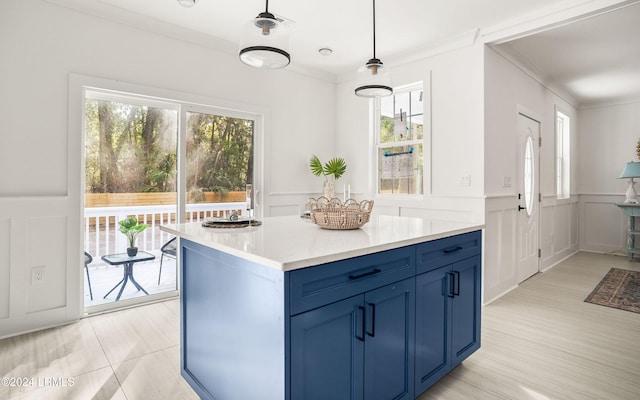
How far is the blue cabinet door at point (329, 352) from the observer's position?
1.23m

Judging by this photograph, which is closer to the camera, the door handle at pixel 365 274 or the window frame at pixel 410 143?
the door handle at pixel 365 274

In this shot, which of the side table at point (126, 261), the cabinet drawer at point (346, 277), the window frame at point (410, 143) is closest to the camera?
the cabinet drawer at point (346, 277)

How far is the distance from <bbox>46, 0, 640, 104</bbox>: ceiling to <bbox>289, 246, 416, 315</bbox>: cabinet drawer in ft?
7.44

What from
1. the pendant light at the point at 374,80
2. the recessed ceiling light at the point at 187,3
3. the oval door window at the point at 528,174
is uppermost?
the recessed ceiling light at the point at 187,3

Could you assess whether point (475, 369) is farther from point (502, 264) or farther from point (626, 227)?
point (626, 227)

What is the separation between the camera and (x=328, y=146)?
482cm

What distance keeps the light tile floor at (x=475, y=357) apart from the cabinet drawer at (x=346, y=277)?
0.85 m

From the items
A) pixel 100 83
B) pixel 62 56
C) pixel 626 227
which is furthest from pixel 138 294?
pixel 626 227

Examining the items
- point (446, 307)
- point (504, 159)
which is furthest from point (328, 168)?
point (446, 307)

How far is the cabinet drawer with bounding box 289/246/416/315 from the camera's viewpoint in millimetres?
1223

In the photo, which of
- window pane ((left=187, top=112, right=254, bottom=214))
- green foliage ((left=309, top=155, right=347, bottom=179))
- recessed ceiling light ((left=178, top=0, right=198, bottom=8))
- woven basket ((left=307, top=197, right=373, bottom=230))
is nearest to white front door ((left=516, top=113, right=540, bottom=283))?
green foliage ((left=309, top=155, right=347, bottom=179))

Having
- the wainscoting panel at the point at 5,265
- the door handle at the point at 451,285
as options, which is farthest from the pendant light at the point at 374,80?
the wainscoting panel at the point at 5,265

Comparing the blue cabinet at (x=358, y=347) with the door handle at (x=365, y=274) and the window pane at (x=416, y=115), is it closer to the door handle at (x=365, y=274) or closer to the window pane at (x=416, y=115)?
the door handle at (x=365, y=274)

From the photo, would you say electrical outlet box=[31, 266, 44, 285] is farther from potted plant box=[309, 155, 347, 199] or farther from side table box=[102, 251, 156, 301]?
potted plant box=[309, 155, 347, 199]
